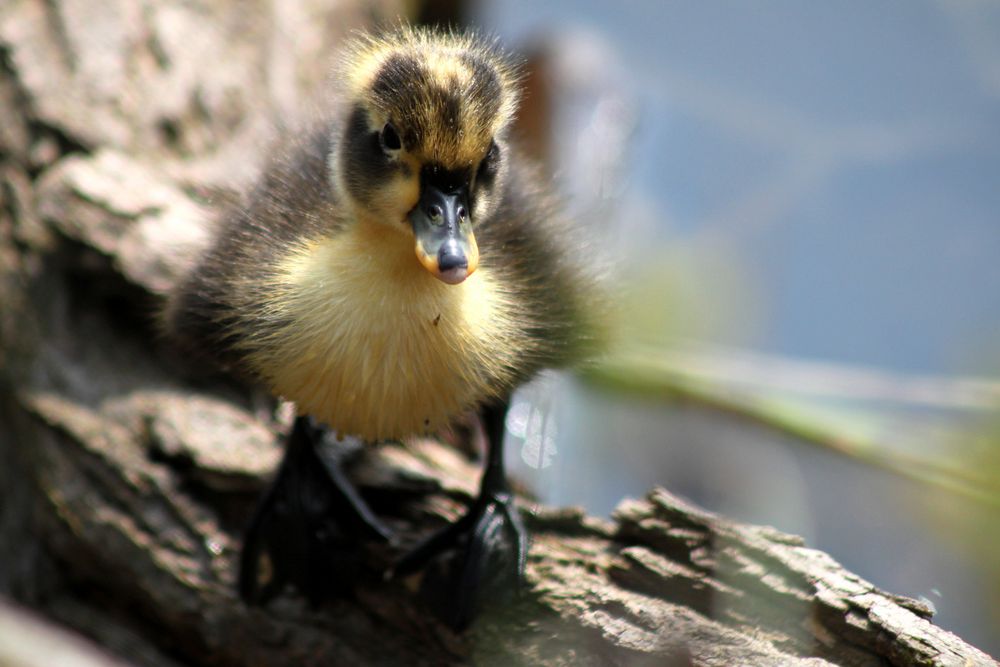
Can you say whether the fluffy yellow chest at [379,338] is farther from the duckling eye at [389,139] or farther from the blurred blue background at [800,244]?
the blurred blue background at [800,244]

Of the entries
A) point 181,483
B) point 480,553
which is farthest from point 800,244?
point 181,483

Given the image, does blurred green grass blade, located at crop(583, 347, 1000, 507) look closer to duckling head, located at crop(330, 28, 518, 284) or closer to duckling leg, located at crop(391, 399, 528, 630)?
duckling leg, located at crop(391, 399, 528, 630)

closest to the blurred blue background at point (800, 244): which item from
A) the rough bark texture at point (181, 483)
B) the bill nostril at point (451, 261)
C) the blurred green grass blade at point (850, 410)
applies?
the blurred green grass blade at point (850, 410)

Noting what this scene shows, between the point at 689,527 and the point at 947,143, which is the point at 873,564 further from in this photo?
the point at 947,143

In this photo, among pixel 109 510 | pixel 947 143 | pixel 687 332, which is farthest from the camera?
pixel 947 143

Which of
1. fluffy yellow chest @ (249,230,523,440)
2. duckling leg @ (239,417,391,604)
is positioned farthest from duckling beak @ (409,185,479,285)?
duckling leg @ (239,417,391,604)

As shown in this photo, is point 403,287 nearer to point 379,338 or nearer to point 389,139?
point 379,338

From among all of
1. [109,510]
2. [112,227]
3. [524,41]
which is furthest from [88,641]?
[524,41]
